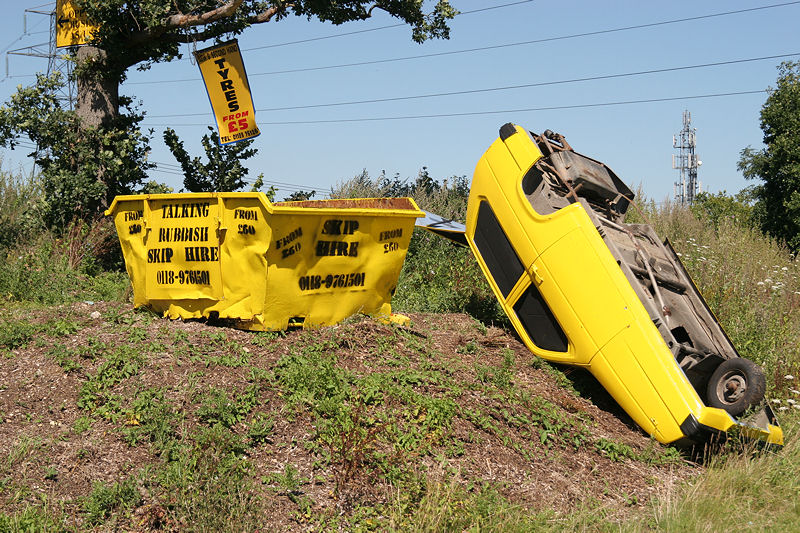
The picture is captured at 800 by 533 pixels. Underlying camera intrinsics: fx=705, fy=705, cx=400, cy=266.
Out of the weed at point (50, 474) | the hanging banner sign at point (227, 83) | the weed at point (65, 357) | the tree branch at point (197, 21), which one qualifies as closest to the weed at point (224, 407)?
the weed at point (50, 474)

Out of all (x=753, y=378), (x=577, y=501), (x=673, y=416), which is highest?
(x=753, y=378)

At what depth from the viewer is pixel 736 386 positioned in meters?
6.45

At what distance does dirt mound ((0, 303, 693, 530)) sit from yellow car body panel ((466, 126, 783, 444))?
1.44 feet

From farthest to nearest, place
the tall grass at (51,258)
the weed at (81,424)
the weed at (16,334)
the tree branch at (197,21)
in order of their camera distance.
Answer: the tree branch at (197,21)
the tall grass at (51,258)
the weed at (16,334)
the weed at (81,424)

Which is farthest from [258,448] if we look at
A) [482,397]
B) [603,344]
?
[603,344]

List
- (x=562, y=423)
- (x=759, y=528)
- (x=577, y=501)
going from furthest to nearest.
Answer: (x=562, y=423) → (x=577, y=501) → (x=759, y=528)

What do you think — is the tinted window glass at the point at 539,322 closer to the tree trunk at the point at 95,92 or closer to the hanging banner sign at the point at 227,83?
the hanging banner sign at the point at 227,83

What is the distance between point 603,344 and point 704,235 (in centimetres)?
742

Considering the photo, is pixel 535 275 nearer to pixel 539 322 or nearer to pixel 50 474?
pixel 539 322

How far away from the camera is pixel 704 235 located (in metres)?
13.3

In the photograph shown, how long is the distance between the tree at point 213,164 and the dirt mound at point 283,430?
6192 millimetres

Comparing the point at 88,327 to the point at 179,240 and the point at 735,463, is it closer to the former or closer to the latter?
the point at 179,240

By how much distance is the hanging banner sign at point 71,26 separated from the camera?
13.1 m

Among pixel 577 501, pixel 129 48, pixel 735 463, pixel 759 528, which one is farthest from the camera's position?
pixel 129 48
